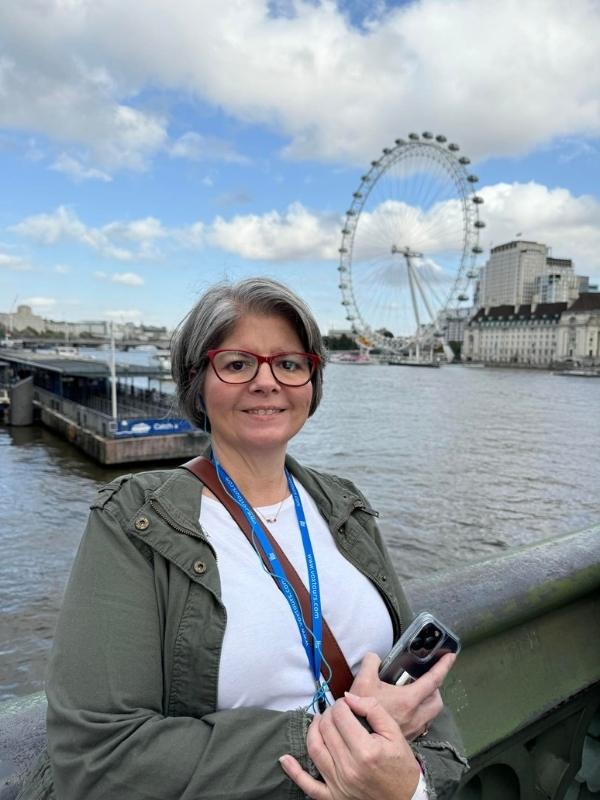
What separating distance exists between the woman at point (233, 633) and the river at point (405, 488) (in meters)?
2.67

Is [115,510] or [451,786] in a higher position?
[115,510]

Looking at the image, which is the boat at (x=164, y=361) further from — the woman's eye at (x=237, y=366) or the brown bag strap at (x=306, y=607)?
the brown bag strap at (x=306, y=607)

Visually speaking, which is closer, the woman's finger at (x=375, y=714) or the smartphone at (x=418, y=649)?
the woman's finger at (x=375, y=714)

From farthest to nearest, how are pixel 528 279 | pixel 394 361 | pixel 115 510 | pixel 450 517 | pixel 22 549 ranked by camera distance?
pixel 528 279
pixel 394 361
pixel 450 517
pixel 22 549
pixel 115 510

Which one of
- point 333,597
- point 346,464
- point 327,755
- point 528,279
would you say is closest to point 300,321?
point 333,597

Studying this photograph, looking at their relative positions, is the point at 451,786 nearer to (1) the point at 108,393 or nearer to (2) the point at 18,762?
(2) the point at 18,762

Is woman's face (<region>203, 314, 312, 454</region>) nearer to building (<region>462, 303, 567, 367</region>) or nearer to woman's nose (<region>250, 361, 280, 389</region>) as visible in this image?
woman's nose (<region>250, 361, 280, 389</region>)

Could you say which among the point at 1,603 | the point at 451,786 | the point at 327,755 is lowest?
Answer: the point at 1,603

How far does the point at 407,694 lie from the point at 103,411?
24.5m

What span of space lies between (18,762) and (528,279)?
465 feet

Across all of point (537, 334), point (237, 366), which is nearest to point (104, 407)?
point (237, 366)

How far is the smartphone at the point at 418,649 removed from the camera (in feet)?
3.11

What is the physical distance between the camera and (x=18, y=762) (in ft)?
2.76

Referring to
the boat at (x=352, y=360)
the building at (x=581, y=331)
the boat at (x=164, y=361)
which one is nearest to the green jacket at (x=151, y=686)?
the boat at (x=164, y=361)
